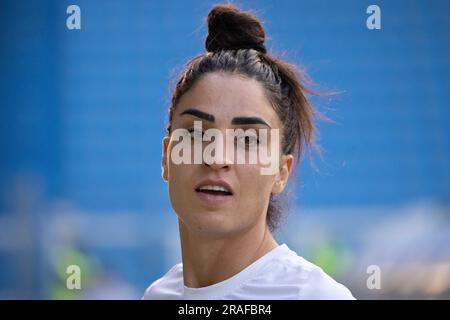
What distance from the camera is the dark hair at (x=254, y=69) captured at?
1383 mm

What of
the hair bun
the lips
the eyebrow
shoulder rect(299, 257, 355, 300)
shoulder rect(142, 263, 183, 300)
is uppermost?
the hair bun

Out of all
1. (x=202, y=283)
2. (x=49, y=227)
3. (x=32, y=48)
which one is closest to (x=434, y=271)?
(x=49, y=227)

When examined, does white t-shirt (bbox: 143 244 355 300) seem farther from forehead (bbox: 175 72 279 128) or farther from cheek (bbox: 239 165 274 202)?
forehead (bbox: 175 72 279 128)

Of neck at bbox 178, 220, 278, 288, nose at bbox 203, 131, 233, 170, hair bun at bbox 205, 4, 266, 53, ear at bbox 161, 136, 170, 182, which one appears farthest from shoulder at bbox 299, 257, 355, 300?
hair bun at bbox 205, 4, 266, 53

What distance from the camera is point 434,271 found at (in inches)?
136

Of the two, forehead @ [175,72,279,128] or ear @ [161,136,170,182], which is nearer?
forehead @ [175,72,279,128]

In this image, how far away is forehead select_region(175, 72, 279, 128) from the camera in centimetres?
129

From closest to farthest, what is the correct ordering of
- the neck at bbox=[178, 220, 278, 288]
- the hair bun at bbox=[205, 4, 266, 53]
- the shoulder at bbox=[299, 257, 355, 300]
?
the shoulder at bbox=[299, 257, 355, 300]
the neck at bbox=[178, 220, 278, 288]
the hair bun at bbox=[205, 4, 266, 53]

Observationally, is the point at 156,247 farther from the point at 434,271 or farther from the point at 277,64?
the point at 277,64

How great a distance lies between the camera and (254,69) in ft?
4.51

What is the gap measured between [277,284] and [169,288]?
0.34 m

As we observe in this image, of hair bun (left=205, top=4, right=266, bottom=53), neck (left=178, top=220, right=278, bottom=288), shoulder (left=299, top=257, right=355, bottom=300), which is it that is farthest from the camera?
hair bun (left=205, top=4, right=266, bottom=53)

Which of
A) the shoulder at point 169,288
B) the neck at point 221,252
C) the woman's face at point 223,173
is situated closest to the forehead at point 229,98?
the woman's face at point 223,173
